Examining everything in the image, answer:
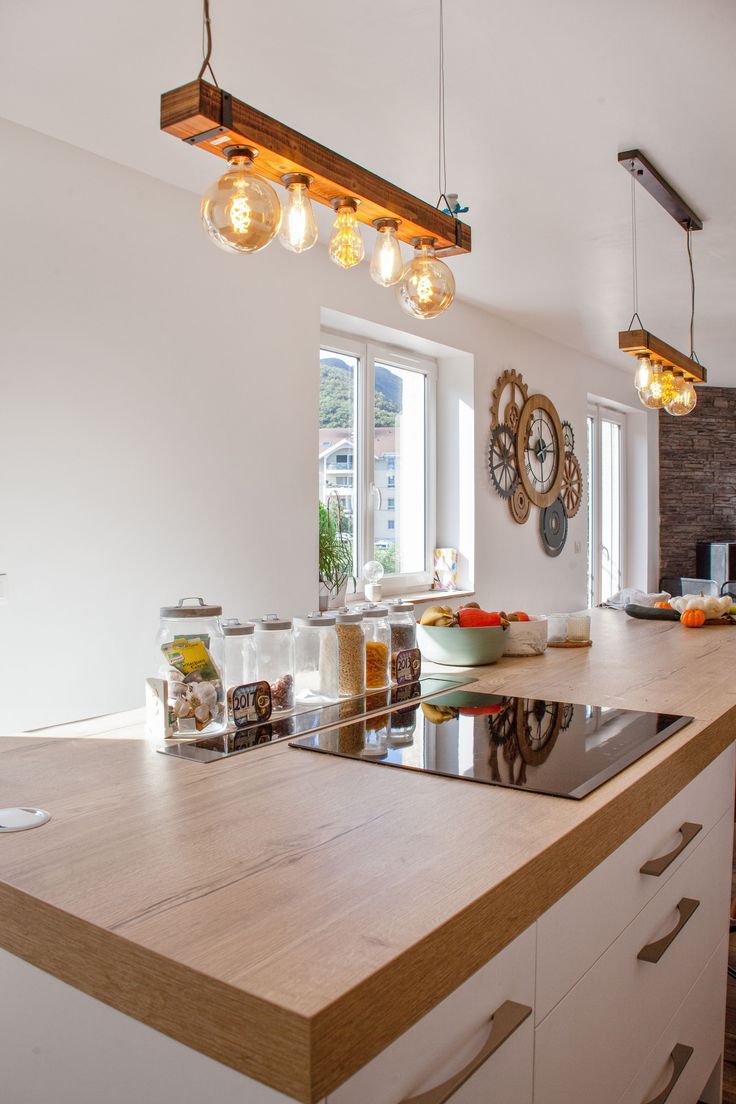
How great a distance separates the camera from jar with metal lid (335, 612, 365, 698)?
1696 millimetres

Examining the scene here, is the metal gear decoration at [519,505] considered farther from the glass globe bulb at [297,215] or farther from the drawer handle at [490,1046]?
the drawer handle at [490,1046]

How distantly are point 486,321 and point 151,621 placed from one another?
303cm

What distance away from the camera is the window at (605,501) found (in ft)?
23.8

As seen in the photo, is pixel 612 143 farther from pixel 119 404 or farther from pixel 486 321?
pixel 486 321

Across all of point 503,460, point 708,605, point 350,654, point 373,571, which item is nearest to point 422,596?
point 373,571

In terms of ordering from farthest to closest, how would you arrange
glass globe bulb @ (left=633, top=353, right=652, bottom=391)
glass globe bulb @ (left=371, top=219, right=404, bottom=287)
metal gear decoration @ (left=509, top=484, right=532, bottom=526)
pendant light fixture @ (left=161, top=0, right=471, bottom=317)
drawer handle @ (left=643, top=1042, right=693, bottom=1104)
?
metal gear decoration @ (left=509, top=484, right=532, bottom=526) < glass globe bulb @ (left=633, top=353, right=652, bottom=391) < glass globe bulb @ (left=371, top=219, right=404, bottom=287) < drawer handle @ (left=643, top=1042, right=693, bottom=1104) < pendant light fixture @ (left=161, top=0, right=471, bottom=317)

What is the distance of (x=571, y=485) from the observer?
6324 millimetres

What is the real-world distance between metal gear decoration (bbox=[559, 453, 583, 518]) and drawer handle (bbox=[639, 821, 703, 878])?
15.8 ft

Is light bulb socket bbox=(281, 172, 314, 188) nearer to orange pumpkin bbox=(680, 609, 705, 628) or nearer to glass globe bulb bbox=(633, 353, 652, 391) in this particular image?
glass globe bulb bbox=(633, 353, 652, 391)

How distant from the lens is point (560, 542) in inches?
241

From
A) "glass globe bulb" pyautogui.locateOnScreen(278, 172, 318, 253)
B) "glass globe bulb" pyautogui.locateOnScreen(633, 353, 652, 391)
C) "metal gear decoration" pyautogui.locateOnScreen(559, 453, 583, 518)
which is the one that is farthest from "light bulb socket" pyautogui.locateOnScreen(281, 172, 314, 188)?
"metal gear decoration" pyautogui.locateOnScreen(559, 453, 583, 518)

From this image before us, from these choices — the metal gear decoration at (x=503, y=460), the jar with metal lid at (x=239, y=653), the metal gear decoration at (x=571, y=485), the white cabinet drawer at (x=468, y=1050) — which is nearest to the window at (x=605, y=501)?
the metal gear decoration at (x=571, y=485)

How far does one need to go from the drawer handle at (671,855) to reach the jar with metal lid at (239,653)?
0.69 m

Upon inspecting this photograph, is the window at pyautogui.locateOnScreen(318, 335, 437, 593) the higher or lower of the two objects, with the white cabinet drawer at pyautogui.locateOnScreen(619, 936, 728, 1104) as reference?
higher
